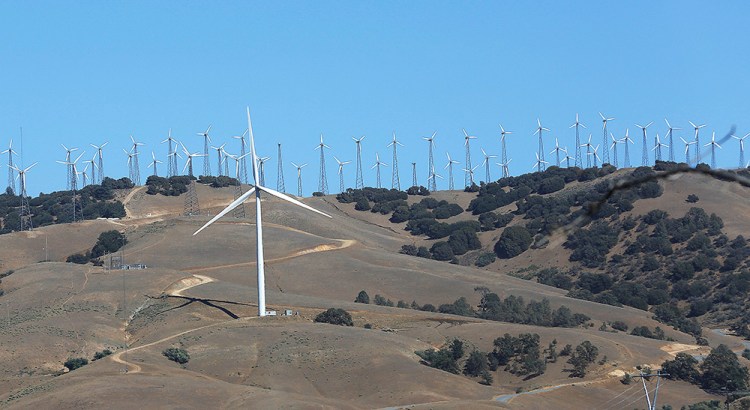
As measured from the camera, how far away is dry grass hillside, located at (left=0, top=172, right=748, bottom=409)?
3765 inches

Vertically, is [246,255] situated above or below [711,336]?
above

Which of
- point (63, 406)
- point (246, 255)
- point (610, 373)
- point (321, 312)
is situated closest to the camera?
point (63, 406)

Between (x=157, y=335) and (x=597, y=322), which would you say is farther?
(x=597, y=322)

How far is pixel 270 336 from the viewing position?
119938mm

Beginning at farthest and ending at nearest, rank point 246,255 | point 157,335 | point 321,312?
point 246,255 → point 321,312 → point 157,335

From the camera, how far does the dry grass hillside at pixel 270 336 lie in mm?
95625

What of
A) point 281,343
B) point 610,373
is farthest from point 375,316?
point 610,373

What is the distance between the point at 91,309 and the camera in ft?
458

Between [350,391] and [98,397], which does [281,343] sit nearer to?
[350,391]

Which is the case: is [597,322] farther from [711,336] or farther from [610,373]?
[610,373]

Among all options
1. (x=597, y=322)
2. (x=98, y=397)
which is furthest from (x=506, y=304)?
(x=98, y=397)

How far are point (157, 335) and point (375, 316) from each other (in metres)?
24.5

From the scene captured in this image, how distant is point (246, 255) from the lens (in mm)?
185000

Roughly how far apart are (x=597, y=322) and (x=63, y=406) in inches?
3097
